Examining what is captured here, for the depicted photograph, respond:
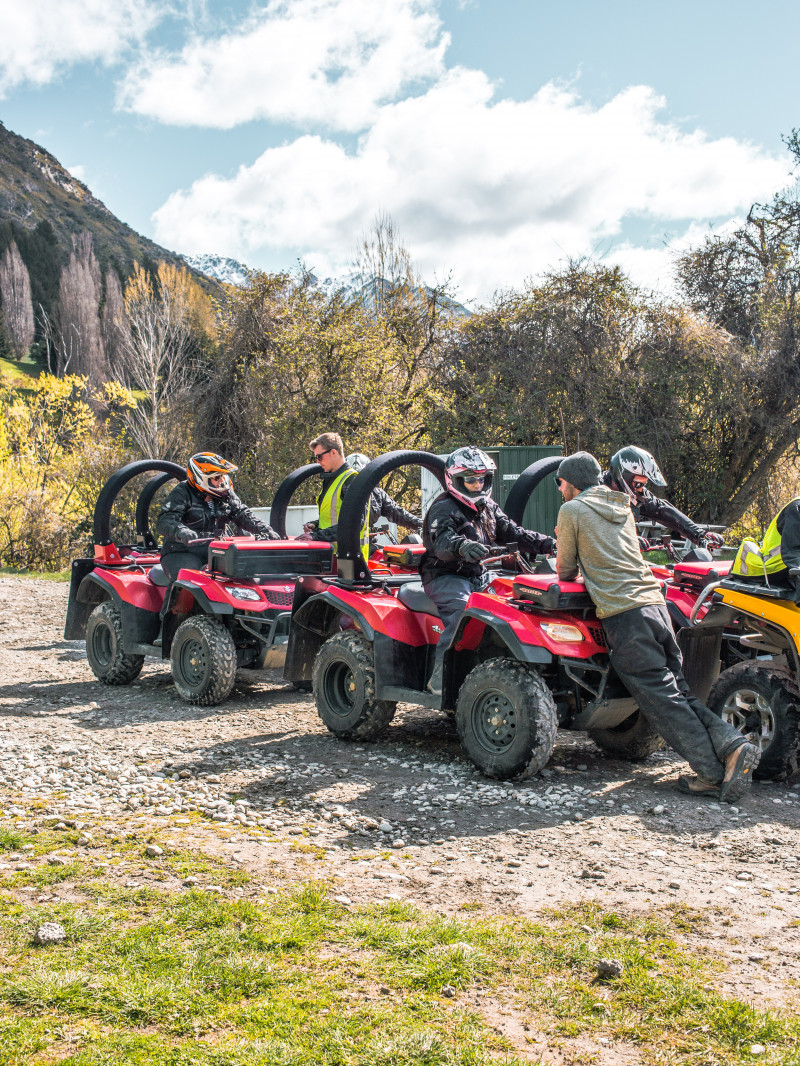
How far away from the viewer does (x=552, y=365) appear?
1595 centimetres

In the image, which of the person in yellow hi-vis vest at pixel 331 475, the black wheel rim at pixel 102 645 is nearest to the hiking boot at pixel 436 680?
the person in yellow hi-vis vest at pixel 331 475

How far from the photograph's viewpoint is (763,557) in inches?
233

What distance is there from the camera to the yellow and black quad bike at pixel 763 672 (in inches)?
221

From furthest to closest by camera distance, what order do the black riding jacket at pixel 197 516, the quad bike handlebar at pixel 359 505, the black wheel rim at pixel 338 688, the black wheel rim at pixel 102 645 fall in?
the black wheel rim at pixel 102 645 → the black riding jacket at pixel 197 516 → the black wheel rim at pixel 338 688 → the quad bike handlebar at pixel 359 505

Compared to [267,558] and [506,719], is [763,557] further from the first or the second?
[267,558]

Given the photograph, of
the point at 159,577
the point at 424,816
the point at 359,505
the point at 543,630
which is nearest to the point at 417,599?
the point at 359,505

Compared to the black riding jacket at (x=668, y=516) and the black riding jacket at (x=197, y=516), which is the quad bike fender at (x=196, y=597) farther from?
the black riding jacket at (x=668, y=516)

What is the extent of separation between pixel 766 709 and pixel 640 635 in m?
0.96

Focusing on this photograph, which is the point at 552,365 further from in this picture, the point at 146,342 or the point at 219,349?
the point at 146,342

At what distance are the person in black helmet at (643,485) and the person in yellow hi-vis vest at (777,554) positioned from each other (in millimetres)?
1036

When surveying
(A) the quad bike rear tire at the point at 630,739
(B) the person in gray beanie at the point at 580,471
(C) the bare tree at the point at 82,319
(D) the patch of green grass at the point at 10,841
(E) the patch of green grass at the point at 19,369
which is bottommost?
(D) the patch of green grass at the point at 10,841

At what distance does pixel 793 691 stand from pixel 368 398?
44.0ft

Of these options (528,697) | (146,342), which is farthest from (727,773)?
(146,342)

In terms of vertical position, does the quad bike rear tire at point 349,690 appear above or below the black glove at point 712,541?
below
